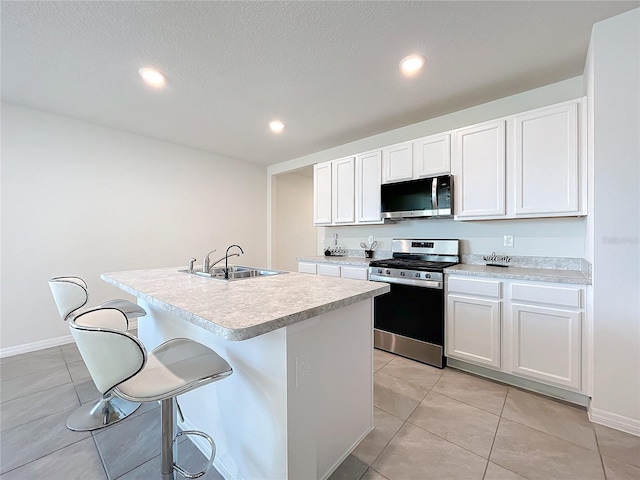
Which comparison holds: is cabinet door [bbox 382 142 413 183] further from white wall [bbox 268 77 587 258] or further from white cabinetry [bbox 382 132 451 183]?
white wall [bbox 268 77 587 258]

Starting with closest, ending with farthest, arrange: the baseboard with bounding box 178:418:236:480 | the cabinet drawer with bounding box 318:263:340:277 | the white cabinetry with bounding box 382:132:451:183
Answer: the baseboard with bounding box 178:418:236:480 < the white cabinetry with bounding box 382:132:451:183 < the cabinet drawer with bounding box 318:263:340:277

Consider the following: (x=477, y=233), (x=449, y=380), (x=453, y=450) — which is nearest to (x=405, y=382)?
(x=449, y=380)

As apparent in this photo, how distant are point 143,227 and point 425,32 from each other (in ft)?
12.5

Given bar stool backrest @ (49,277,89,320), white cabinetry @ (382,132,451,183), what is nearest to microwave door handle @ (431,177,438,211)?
white cabinetry @ (382,132,451,183)

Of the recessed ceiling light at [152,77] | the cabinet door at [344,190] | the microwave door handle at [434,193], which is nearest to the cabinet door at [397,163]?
the microwave door handle at [434,193]

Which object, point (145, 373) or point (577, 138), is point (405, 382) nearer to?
point (145, 373)

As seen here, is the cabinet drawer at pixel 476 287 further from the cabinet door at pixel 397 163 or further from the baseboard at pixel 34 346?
the baseboard at pixel 34 346

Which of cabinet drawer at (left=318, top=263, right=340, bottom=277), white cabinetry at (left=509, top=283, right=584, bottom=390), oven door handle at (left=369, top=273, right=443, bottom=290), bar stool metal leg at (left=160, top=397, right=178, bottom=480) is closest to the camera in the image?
bar stool metal leg at (left=160, top=397, right=178, bottom=480)

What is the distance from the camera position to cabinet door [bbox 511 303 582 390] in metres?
1.90

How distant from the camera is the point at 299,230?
5.87 metres

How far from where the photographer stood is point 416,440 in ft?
5.34

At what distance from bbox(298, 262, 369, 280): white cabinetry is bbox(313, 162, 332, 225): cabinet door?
668 mm

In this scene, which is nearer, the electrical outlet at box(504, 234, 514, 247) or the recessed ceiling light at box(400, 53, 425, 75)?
the recessed ceiling light at box(400, 53, 425, 75)

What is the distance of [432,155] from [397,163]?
1.30ft
